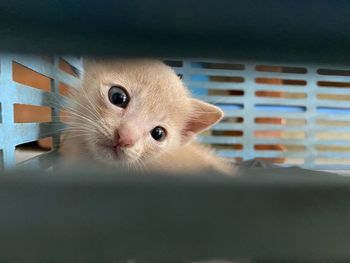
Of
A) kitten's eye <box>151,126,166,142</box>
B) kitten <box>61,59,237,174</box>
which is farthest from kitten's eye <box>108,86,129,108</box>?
kitten's eye <box>151,126,166,142</box>

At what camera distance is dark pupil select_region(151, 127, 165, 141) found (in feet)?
3.22

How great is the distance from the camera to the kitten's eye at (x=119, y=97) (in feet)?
2.97

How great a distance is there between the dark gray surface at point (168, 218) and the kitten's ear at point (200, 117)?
80 centimetres

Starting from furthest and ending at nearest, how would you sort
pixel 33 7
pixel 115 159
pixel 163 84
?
1. pixel 163 84
2. pixel 115 159
3. pixel 33 7

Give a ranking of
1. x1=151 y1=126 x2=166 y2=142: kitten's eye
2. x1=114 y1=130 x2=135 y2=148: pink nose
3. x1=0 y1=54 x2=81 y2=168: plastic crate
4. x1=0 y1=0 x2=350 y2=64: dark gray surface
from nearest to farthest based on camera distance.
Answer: x1=0 y1=0 x2=350 y2=64: dark gray surface
x1=0 y1=54 x2=81 y2=168: plastic crate
x1=114 y1=130 x2=135 y2=148: pink nose
x1=151 y1=126 x2=166 y2=142: kitten's eye

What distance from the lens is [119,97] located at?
2.98 feet

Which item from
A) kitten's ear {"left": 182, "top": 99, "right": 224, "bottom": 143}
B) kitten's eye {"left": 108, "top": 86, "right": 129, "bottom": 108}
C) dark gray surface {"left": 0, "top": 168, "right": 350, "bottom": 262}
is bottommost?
dark gray surface {"left": 0, "top": 168, "right": 350, "bottom": 262}

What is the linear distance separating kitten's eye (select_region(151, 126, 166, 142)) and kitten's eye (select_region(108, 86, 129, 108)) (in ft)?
0.36

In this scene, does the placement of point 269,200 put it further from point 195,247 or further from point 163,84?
point 163,84

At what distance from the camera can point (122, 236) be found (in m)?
0.23

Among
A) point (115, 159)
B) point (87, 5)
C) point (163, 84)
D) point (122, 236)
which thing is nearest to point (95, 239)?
point (122, 236)

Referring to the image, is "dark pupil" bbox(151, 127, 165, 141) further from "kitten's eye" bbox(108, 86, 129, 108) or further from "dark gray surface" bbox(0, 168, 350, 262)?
"dark gray surface" bbox(0, 168, 350, 262)

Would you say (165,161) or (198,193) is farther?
(165,161)

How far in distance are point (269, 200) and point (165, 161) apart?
700 mm
